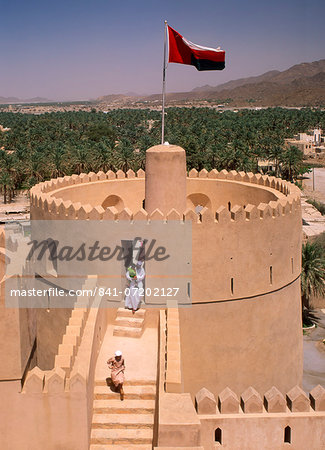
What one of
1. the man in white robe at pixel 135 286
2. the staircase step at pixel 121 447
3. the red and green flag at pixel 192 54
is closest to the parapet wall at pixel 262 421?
the staircase step at pixel 121 447

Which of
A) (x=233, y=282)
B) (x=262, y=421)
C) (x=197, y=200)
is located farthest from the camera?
(x=197, y=200)

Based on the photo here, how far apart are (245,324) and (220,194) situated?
5.90 m

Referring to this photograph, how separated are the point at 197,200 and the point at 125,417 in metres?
9.41

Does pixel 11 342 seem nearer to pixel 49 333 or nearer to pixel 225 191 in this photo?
pixel 49 333

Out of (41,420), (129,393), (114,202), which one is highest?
(114,202)

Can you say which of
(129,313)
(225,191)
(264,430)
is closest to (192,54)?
(225,191)

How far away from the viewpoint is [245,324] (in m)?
11.0

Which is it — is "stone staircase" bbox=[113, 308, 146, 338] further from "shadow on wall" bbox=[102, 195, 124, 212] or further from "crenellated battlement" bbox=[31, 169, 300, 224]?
"shadow on wall" bbox=[102, 195, 124, 212]

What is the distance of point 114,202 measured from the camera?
16125 mm

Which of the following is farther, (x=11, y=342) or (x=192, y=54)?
(x=192, y=54)

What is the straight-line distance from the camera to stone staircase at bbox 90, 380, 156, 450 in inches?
304

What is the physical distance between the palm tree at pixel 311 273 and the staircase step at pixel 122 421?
17787 millimetres

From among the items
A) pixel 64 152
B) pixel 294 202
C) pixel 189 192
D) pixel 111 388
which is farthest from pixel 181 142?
pixel 111 388

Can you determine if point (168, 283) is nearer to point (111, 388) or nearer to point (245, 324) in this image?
point (245, 324)
